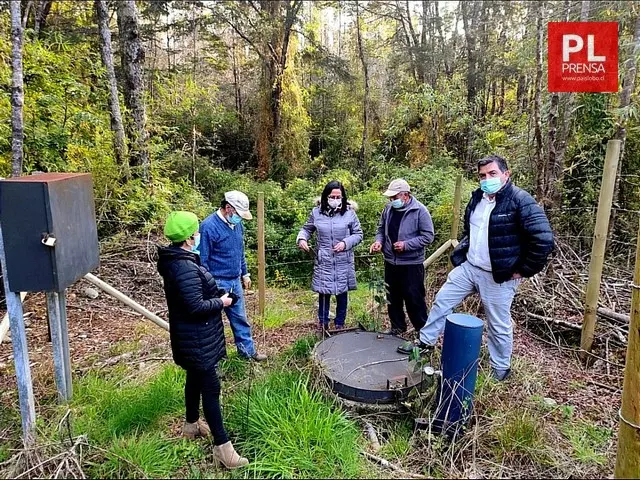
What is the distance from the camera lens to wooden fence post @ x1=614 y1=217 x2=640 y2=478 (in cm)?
167

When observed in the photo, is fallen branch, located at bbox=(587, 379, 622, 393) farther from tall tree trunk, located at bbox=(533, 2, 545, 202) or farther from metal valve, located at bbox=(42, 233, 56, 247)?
metal valve, located at bbox=(42, 233, 56, 247)

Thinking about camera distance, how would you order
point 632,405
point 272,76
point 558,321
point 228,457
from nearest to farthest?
point 632,405 < point 228,457 < point 558,321 < point 272,76

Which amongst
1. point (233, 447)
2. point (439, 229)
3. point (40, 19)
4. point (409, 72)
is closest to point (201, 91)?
point (40, 19)

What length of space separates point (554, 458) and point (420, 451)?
0.76 meters

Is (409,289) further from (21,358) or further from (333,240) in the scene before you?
(21,358)

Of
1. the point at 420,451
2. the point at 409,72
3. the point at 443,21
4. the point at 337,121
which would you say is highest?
the point at 443,21

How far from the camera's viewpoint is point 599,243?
372 centimetres

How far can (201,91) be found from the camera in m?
9.63

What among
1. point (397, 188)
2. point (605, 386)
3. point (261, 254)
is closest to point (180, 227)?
point (397, 188)

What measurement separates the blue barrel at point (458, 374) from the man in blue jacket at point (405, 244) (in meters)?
1.35

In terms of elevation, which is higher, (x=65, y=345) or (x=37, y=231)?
(x=37, y=231)

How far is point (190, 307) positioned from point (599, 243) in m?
3.43

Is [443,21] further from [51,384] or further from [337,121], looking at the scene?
[51,384]

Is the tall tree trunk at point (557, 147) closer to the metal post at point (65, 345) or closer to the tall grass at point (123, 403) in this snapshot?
the tall grass at point (123, 403)
